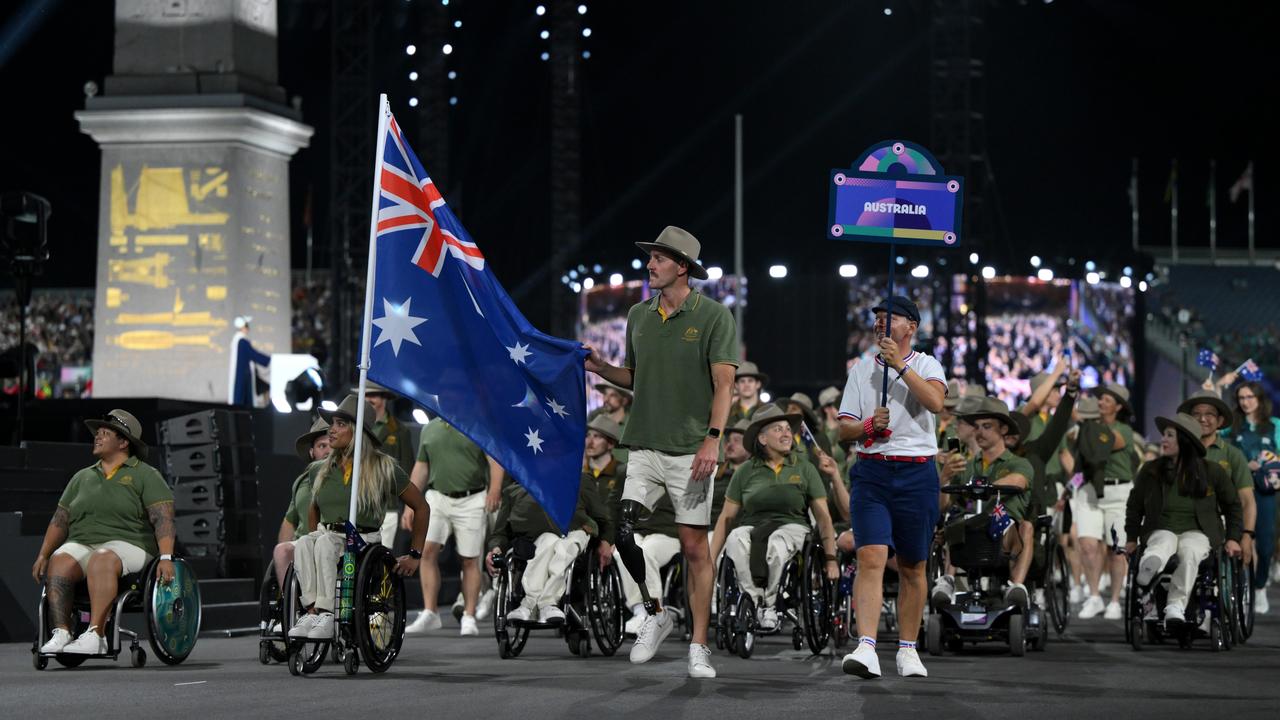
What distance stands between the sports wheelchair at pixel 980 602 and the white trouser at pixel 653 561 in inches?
75.0

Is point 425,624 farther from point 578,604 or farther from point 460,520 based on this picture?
point 578,604

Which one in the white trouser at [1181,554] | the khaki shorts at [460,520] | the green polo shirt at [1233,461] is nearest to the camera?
the white trouser at [1181,554]

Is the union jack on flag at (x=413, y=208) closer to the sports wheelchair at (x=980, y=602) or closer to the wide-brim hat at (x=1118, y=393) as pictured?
the sports wheelchair at (x=980, y=602)

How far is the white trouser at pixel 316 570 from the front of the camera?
1038cm

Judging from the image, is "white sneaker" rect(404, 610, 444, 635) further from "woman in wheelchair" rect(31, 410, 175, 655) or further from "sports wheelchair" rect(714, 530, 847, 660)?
"woman in wheelchair" rect(31, 410, 175, 655)

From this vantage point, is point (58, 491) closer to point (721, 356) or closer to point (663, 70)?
point (721, 356)

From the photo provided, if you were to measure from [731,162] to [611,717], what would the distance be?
4251 centimetres

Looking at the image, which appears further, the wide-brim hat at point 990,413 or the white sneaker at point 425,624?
the white sneaker at point 425,624

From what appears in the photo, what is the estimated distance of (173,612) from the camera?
36.1 ft

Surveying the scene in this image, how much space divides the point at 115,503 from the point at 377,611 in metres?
1.75

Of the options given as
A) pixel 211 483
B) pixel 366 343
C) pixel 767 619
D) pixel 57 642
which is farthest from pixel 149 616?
pixel 211 483

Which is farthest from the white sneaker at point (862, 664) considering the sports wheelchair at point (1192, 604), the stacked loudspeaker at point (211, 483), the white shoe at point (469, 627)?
the stacked loudspeaker at point (211, 483)

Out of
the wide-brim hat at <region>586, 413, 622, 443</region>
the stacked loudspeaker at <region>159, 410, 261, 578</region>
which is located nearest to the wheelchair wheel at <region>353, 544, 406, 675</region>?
the wide-brim hat at <region>586, 413, 622, 443</region>

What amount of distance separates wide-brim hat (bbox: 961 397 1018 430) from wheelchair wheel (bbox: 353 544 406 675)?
12.9ft
